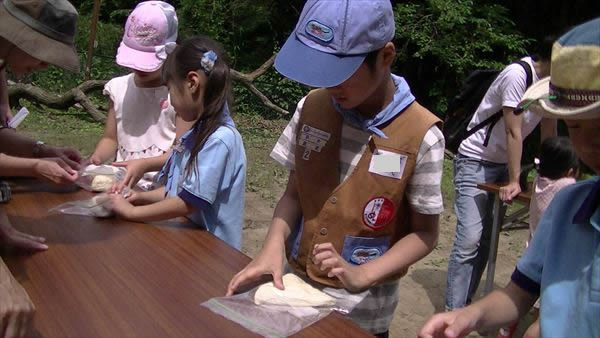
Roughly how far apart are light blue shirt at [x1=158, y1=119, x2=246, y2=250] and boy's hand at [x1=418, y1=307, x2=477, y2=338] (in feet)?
2.99

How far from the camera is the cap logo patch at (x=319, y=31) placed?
1.55 m

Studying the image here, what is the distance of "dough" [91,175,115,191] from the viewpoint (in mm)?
2248

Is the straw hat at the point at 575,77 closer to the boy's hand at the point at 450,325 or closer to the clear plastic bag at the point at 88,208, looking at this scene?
the boy's hand at the point at 450,325

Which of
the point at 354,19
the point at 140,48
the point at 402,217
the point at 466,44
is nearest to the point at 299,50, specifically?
the point at 354,19

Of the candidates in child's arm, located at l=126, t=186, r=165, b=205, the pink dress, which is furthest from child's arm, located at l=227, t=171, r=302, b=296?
the pink dress

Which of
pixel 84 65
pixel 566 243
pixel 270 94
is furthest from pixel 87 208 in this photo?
pixel 84 65

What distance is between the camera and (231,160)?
6.98 ft

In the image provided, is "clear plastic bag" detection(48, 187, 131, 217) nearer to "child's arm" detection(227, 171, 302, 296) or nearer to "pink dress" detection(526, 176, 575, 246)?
"child's arm" detection(227, 171, 302, 296)

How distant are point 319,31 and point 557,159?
7.09 feet

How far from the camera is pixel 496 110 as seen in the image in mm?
3617

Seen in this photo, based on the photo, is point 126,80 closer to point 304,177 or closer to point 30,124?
point 304,177

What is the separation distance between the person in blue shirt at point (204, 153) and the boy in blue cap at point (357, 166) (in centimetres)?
30

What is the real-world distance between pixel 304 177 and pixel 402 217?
0.96ft

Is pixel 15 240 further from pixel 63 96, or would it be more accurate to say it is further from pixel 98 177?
pixel 63 96
